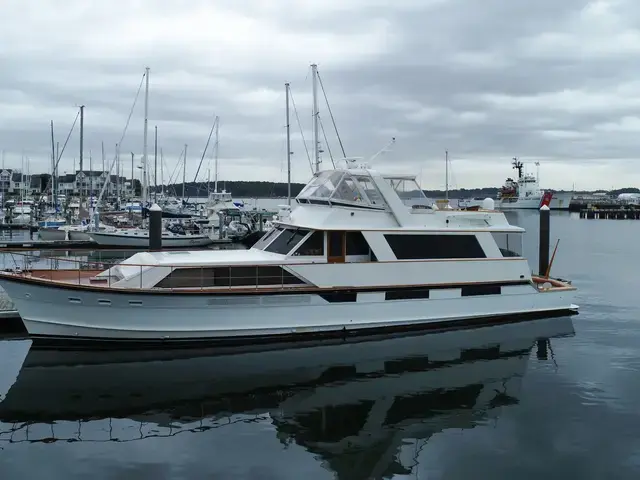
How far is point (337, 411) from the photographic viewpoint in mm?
10156

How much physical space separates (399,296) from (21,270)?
8.69 metres

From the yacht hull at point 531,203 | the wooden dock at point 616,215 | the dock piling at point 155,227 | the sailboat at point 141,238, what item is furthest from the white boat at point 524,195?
the dock piling at point 155,227

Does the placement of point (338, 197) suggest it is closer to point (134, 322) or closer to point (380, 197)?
point (380, 197)

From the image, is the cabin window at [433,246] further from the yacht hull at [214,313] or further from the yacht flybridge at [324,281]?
the yacht hull at [214,313]

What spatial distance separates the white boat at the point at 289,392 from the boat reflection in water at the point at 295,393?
0.02m

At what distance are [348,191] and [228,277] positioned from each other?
378 centimetres

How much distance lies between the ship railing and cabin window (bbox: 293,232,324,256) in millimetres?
691

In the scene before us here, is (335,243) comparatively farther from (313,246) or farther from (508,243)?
(508,243)

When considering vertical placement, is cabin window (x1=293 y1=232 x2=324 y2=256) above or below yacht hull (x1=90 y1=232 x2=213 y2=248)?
above

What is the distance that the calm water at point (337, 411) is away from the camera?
8227 millimetres

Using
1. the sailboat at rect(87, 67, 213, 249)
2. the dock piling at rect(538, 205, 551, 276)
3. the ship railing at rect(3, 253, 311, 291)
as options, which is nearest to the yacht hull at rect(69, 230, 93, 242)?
the sailboat at rect(87, 67, 213, 249)

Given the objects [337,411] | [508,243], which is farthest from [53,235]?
[337,411]

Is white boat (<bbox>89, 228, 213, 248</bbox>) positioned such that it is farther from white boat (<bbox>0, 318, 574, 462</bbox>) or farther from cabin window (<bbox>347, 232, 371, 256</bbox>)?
cabin window (<bbox>347, 232, 371, 256</bbox>)

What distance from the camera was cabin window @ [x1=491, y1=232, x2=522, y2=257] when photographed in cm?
1532
